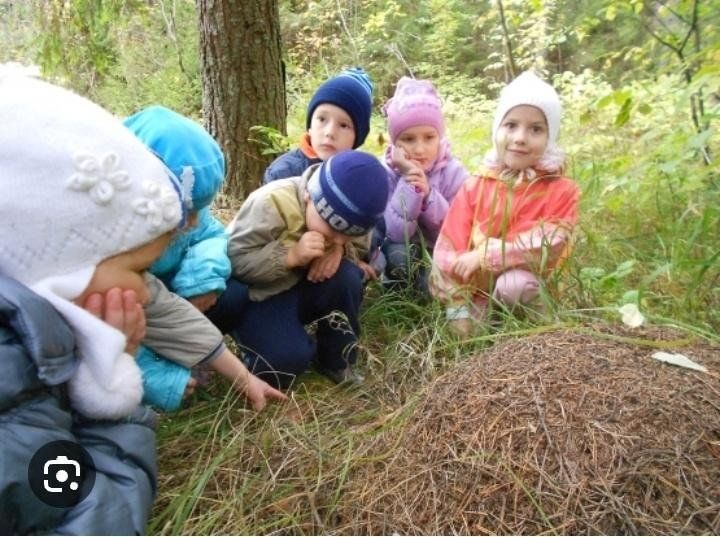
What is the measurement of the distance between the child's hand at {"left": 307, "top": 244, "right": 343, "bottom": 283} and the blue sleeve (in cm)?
34

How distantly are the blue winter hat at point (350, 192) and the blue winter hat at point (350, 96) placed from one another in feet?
2.53

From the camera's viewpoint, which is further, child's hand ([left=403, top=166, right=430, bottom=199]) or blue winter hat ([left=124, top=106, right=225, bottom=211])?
child's hand ([left=403, top=166, right=430, bottom=199])

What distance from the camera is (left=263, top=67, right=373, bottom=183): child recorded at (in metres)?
2.94

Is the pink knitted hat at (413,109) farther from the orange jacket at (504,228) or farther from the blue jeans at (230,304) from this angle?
the blue jeans at (230,304)

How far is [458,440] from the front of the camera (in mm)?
1643

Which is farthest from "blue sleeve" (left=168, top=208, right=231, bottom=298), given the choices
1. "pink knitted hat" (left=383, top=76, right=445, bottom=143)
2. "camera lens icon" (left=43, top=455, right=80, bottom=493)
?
"pink knitted hat" (left=383, top=76, right=445, bottom=143)

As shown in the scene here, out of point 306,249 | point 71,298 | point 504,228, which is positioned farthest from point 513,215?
point 71,298

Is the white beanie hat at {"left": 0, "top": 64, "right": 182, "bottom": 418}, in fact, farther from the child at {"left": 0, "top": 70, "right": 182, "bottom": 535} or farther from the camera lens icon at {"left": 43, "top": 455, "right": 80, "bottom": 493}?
the camera lens icon at {"left": 43, "top": 455, "right": 80, "bottom": 493}

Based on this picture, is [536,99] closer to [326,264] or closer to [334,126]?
[334,126]

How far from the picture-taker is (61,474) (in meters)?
1.24

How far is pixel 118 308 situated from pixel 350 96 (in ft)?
6.03

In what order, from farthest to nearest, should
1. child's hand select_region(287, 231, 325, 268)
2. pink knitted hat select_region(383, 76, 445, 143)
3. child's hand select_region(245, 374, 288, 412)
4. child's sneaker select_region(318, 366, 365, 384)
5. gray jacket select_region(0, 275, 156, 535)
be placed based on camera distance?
1. pink knitted hat select_region(383, 76, 445, 143)
2. child's sneaker select_region(318, 366, 365, 384)
3. child's hand select_region(287, 231, 325, 268)
4. child's hand select_region(245, 374, 288, 412)
5. gray jacket select_region(0, 275, 156, 535)

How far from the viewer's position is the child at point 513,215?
8.46ft

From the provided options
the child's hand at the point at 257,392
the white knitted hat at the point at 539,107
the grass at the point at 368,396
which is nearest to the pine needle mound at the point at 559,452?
the grass at the point at 368,396
